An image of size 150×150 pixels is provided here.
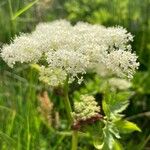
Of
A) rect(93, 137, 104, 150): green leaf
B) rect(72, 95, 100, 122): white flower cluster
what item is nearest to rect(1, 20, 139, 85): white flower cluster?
rect(72, 95, 100, 122): white flower cluster

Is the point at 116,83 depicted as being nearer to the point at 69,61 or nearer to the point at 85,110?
the point at 85,110

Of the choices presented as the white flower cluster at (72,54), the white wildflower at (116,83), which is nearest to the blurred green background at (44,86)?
the white wildflower at (116,83)

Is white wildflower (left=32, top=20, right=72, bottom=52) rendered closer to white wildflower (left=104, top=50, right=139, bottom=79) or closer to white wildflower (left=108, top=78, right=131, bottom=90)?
white wildflower (left=104, top=50, right=139, bottom=79)

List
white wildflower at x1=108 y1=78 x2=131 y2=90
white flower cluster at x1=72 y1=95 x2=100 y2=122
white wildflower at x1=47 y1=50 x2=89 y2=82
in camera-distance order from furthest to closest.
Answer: white wildflower at x1=108 y1=78 x2=131 y2=90, white flower cluster at x1=72 y1=95 x2=100 y2=122, white wildflower at x1=47 y1=50 x2=89 y2=82

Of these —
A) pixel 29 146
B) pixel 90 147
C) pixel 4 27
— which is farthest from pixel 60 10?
pixel 29 146

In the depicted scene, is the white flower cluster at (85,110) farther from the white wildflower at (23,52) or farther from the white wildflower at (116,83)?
the white wildflower at (116,83)

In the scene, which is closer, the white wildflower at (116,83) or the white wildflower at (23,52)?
the white wildflower at (23,52)

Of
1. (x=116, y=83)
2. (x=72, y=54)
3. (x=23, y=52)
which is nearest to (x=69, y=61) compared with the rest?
(x=72, y=54)
